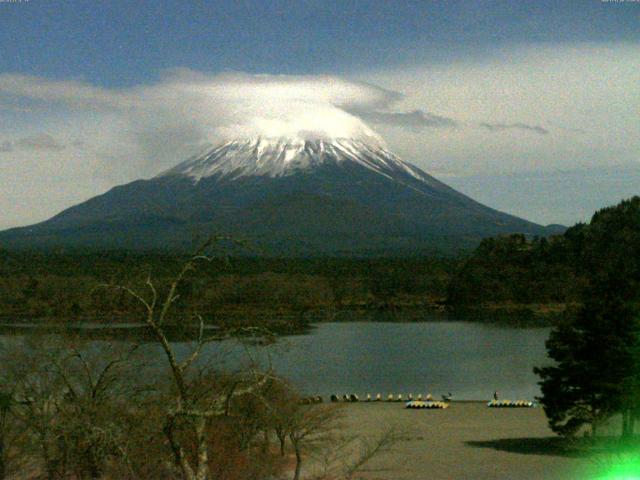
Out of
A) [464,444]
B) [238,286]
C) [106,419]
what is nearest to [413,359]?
[464,444]

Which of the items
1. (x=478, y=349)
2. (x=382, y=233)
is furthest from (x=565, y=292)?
(x=382, y=233)

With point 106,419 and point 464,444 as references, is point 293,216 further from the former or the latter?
point 106,419

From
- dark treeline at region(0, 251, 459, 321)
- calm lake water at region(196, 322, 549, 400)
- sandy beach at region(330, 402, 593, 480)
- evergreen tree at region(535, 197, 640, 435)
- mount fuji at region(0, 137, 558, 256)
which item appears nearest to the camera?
sandy beach at region(330, 402, 593, 480)

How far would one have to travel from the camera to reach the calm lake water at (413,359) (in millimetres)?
34875

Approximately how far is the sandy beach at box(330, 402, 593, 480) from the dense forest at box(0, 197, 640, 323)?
31031 millimetres

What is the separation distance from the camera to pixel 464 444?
22.0 metres

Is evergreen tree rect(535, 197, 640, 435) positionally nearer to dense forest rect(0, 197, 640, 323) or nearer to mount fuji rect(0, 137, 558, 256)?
dense forest rect(0, 197, 640, 323)

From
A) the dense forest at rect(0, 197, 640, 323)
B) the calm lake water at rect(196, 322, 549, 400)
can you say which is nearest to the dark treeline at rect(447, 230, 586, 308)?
the dense forest at rect(0, 197, 640, 323)

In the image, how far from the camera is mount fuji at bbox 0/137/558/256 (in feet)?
484

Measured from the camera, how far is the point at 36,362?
13094 millimetres

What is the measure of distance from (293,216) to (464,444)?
142m

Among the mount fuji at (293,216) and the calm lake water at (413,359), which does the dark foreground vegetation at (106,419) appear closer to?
the calm lake water at (413,359)

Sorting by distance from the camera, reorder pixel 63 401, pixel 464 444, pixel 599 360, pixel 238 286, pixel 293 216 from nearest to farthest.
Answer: pixel 63 401, pixel 599 360, pixel 464 444, pixel 238 286, pixel 293 216

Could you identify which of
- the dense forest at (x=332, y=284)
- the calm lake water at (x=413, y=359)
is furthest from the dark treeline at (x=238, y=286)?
the calm lake water at (x=413, y=359)
